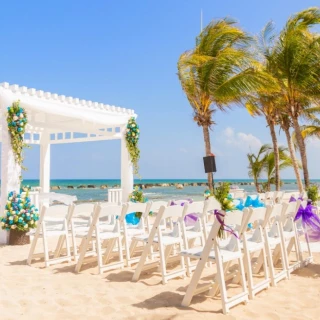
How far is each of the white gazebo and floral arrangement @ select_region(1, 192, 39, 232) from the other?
0.65 feet

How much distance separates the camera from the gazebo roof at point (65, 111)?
7.09 meters

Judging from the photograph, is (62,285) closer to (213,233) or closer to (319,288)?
(213,233)

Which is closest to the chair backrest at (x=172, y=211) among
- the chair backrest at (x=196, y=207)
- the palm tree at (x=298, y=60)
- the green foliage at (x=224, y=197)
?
the chair backrest at (x=196, y=207)

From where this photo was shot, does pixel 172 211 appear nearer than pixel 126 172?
Yes

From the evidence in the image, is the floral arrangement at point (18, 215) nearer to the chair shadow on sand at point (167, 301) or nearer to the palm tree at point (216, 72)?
the chair shadow on sand at point (167, 301)

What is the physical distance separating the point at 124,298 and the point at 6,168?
428cm

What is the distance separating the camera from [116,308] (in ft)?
10.4

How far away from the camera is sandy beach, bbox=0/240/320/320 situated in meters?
3.01

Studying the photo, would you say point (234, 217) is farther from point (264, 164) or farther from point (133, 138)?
point (264, 164)

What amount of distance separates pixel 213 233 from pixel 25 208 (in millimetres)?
4556

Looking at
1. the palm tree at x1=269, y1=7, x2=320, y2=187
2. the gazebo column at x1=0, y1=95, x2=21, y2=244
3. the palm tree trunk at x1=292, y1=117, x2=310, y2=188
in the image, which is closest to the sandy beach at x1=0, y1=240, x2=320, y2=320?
the gazebo column at x1=0, y1=95, x2=21, y2=244

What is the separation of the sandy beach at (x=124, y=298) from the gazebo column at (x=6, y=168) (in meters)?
2.47

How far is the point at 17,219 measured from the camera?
254 inches

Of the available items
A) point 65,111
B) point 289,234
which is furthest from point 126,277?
point 65,111
